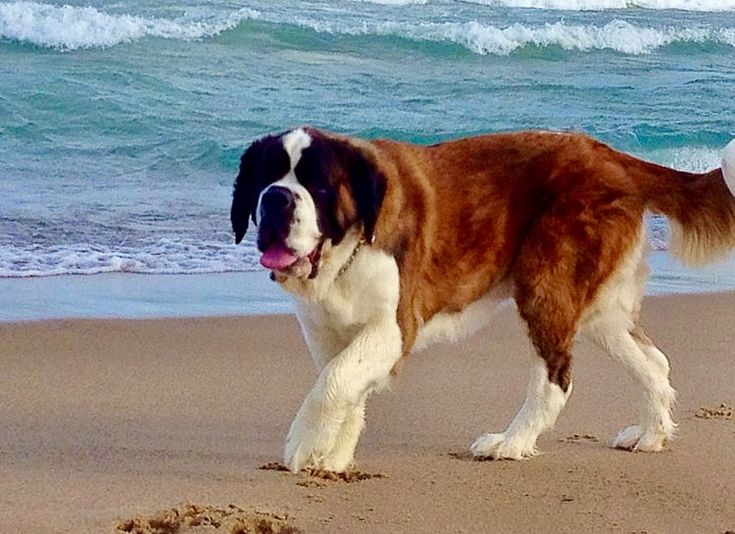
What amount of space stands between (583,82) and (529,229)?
1491 centimetres

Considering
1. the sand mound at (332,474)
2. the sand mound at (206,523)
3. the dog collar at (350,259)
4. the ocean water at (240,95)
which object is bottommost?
the ocean water at (240,95)

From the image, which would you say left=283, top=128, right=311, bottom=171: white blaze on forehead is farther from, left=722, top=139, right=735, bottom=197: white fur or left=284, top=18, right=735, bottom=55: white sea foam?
left=284, top=18, right=735, bottom=55: white sea foam

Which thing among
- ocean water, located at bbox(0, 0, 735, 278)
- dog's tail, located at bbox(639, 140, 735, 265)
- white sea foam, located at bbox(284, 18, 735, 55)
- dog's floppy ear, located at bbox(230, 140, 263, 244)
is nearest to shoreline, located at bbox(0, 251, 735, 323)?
ocean water, located at bbox(0, 0, 735, 278)

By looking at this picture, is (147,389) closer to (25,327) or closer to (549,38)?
(25,327)

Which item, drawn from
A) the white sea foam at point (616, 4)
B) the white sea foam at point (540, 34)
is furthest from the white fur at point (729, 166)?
the white sea foam at point (616, 4)

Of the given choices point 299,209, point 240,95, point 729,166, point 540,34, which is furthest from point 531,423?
point 540,34

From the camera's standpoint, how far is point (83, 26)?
18312mm

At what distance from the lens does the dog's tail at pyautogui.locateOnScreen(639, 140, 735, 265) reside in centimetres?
482

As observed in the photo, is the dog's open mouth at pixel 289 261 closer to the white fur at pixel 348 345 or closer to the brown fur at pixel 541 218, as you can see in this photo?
the white fur at pixel 348 345

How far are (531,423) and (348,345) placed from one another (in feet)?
2.56

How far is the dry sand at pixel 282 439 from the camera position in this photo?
3842 mm

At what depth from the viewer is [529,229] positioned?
4.73 metres

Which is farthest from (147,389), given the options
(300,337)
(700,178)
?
(700,178)

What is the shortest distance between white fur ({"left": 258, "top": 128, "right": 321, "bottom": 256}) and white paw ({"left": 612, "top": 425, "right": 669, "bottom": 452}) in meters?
1.44
